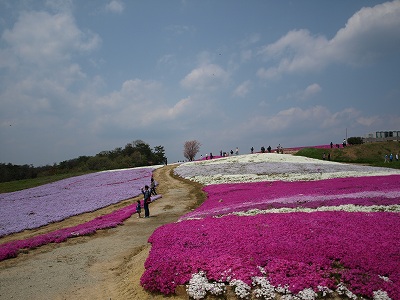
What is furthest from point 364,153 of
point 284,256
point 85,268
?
point 85,268

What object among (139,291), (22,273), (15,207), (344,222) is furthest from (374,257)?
(15,207)

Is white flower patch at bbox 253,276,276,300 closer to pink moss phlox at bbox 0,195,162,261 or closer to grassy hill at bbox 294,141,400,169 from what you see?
pink moss phlox at bbox 0,195,162,261

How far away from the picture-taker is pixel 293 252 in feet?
36.3

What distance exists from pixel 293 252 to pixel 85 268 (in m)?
9.96

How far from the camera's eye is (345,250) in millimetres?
10633

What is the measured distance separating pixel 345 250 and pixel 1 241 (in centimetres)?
2529

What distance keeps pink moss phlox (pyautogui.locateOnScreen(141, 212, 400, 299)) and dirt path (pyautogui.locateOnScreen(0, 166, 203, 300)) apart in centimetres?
144

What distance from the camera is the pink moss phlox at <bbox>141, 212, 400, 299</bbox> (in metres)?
9.41

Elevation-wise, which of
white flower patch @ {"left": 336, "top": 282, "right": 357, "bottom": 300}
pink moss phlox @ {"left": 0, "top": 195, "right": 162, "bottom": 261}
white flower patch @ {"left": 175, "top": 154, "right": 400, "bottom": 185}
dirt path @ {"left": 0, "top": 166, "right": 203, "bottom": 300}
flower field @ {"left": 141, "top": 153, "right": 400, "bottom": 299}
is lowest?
dirt path @ {"left": 0, "top": 166, "right": 203, "bottom": 300}

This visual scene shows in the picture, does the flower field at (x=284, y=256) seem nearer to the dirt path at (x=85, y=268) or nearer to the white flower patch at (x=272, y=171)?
the dirt path at (x=85, y=268)

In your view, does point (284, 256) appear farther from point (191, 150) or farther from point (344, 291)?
point (191, 150)

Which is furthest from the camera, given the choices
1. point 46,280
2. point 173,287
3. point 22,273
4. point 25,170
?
point 25,170

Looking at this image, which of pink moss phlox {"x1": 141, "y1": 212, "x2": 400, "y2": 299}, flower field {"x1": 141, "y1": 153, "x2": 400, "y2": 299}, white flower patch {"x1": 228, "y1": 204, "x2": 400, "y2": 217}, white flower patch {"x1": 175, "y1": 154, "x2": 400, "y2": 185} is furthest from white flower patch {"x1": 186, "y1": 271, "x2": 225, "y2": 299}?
white flower patch {"x1": 175, "y1": 154, "x2": 400, "y2": 185}

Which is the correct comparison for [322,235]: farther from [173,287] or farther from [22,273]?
[22,273]
